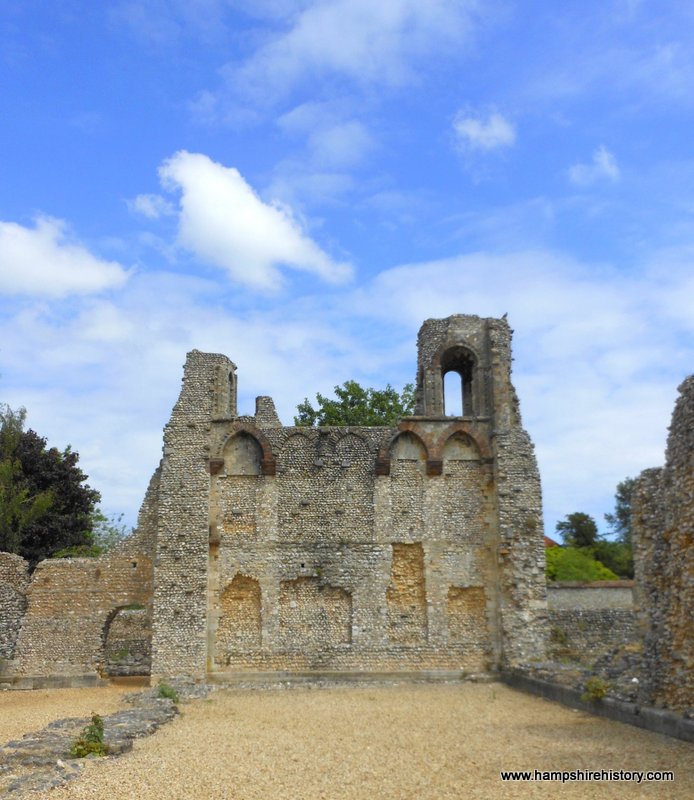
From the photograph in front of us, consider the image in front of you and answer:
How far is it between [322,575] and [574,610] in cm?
611

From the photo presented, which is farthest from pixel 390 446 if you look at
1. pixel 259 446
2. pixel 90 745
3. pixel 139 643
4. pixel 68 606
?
pixel 90 745

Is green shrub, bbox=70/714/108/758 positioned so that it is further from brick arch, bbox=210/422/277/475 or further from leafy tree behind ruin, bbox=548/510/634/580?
leafy tree behind ruin, bbox=548/510/634/580

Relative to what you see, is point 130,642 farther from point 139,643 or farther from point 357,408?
point 357,408

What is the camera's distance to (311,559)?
60.5ft

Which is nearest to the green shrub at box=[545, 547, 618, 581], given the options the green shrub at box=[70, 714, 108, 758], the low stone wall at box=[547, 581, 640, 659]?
the low stone wall at box=[547, 581, 640, 659]

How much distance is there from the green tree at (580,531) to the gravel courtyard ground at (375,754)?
32.6 m

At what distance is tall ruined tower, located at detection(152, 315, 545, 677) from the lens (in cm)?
1798

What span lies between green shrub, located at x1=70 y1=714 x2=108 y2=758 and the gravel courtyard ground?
288mm

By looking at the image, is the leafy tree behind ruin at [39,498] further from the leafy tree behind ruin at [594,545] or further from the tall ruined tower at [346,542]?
the leafy tree behind ruin at [594,545]

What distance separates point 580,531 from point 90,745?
40085 millimetres

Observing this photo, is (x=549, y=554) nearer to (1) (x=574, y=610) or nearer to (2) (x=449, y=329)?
(1) (x=574, y=610)

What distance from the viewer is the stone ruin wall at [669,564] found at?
9.09m

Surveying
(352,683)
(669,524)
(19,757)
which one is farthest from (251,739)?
(352,683)

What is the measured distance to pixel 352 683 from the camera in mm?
17484
